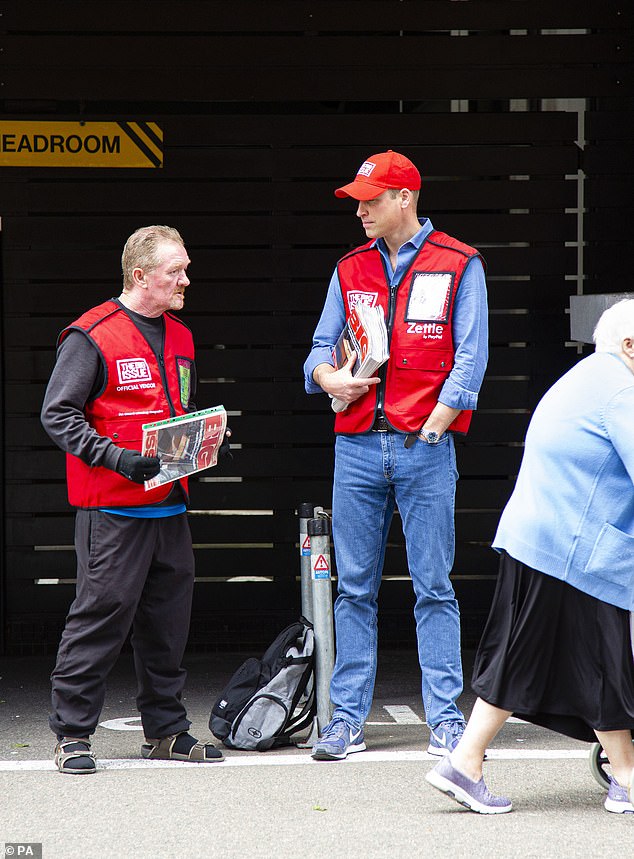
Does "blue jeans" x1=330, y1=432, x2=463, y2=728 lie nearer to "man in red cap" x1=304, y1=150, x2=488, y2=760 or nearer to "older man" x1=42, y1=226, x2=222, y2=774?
"man in red cap" x1=304, y1=150, x2=488, y2=760

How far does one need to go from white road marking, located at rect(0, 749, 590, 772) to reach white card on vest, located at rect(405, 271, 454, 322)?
181cm

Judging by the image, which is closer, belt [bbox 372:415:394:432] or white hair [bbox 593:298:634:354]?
white hair [bbox 593:298:634:354]

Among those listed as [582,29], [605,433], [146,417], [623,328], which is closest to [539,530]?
[605,433]

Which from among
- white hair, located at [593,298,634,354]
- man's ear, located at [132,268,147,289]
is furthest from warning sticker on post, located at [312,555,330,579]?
white hair, located at [593,298,634,354]

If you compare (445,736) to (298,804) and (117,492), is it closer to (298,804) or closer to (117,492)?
(298,804)

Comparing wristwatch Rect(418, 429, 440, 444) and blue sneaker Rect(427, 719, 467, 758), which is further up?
wristwatch Rect(418, 429, 440, 444)

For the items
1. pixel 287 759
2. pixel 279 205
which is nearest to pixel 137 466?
pixel 287 759

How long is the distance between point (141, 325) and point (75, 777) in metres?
1.80

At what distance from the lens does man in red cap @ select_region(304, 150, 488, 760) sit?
5.27m

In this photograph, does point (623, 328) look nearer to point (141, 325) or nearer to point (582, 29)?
point (141, 325)

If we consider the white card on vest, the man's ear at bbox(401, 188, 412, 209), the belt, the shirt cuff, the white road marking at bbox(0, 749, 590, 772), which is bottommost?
the white road marking at bbox(0, 749, 590, 772)

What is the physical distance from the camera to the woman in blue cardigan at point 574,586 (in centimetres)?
431

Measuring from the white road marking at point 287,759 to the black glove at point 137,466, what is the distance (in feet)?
4.04

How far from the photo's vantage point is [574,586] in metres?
4.36
